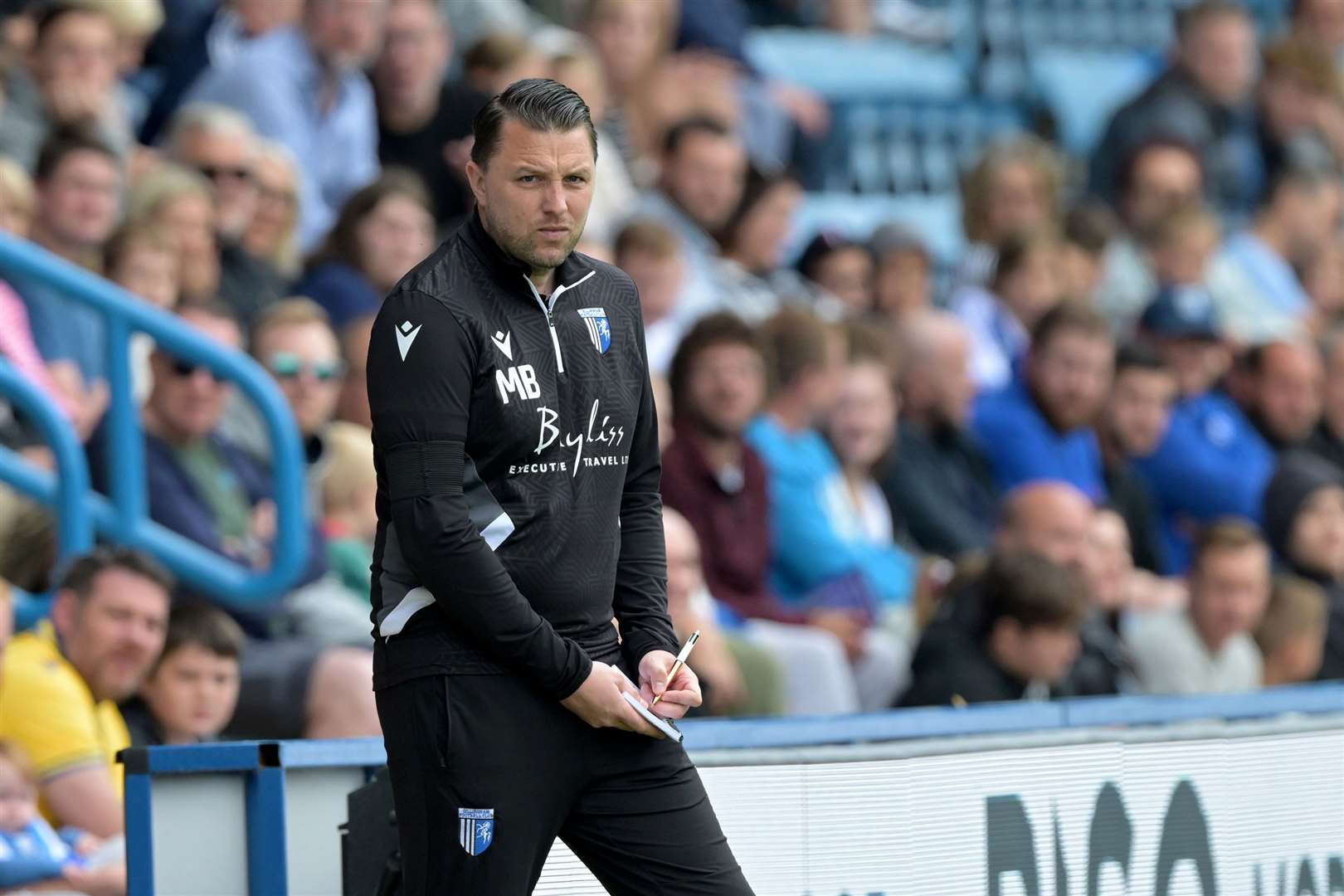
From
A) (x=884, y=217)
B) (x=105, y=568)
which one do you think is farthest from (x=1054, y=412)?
(x=105, y=568)

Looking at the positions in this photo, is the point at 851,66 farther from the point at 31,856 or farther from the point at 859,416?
the point at 31,856

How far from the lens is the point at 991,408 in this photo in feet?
32.7

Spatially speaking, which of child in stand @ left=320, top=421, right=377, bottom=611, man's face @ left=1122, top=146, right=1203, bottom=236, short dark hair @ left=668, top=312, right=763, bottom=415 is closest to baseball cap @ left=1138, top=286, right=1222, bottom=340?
man's face @ left=1122, top=146, right=1203, bottom=236

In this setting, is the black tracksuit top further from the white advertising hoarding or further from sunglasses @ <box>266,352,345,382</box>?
sunglasses @ <box>266,352,345,382</box>

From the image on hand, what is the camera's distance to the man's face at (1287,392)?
1089 cm

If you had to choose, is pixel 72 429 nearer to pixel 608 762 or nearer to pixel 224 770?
pixel 224 770

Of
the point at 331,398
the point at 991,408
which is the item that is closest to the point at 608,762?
the point at 331,398

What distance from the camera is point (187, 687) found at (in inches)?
238

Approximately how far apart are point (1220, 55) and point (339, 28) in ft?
19.4

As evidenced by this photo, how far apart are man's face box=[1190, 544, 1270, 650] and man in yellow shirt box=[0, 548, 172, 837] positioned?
4299 millimetres

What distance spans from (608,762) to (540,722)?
14 cm

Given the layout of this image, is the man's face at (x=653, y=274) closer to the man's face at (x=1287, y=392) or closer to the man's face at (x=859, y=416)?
the man's face at (x=859, y=416)

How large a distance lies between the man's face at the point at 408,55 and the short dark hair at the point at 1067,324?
277 cm

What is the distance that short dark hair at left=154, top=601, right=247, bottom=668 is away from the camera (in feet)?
19.9
